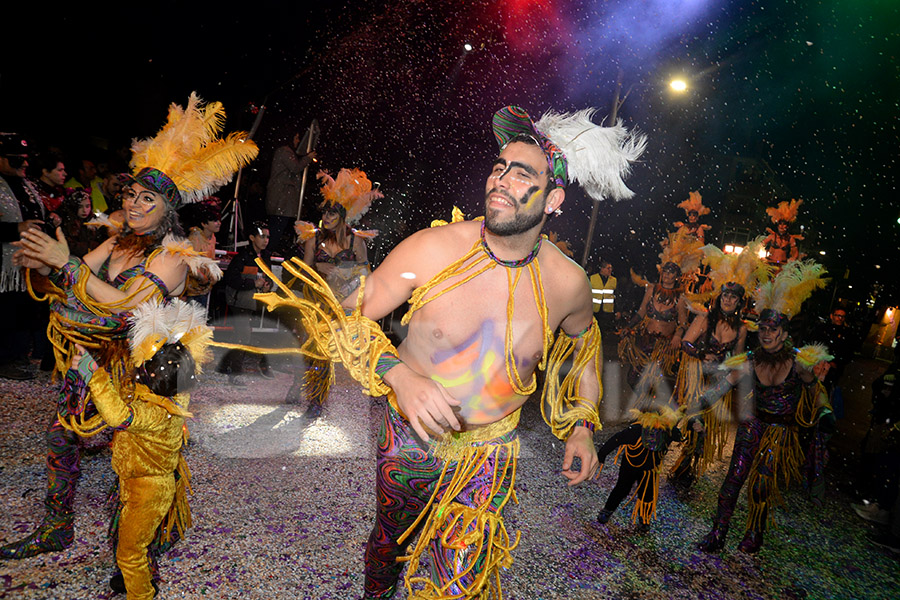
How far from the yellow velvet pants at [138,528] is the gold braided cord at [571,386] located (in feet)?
5.71

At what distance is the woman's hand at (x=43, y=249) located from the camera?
7.61ft

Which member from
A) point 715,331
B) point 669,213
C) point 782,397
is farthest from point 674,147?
point 782,397

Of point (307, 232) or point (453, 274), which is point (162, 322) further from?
point (307, 232)

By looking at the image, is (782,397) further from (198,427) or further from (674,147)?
(674,147)

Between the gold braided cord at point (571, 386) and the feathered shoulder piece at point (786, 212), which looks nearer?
the gold braided cord at point (571, 386)

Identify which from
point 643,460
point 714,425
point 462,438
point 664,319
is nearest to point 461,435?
point 462,438

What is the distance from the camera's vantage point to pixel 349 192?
638 cm

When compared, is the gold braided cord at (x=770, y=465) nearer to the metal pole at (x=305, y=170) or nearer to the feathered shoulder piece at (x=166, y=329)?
the feathered shoulder piece at (x=166, y=329)

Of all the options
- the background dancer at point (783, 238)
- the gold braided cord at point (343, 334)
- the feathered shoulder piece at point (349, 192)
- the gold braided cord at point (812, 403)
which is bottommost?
the gold braided cord at point (812, 403)

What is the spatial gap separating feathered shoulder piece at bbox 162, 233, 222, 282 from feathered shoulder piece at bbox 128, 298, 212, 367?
20.5 inches

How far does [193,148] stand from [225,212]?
18.8 feet

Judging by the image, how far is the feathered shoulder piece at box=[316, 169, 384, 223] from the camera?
20.8ft

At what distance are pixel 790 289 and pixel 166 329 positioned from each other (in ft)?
16.1

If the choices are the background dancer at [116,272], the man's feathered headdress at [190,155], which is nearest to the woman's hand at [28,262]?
the background dancer at [116,272]
